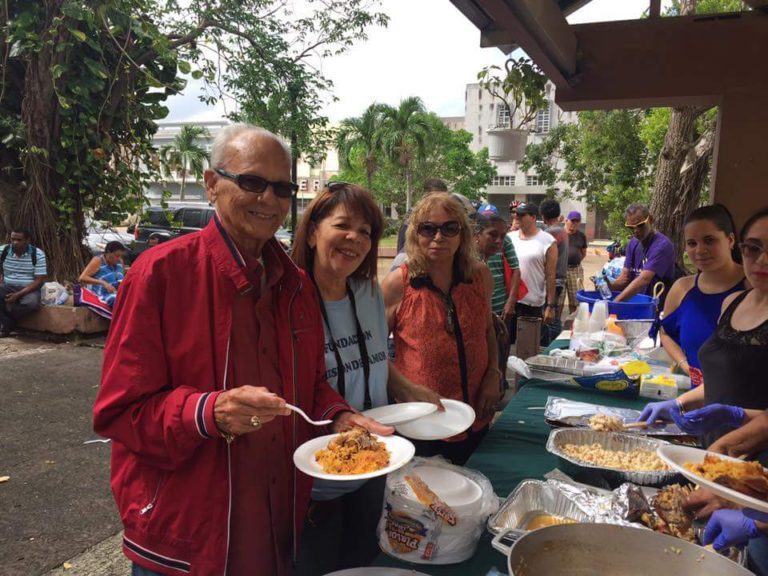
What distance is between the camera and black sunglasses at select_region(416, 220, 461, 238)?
260 centimetres

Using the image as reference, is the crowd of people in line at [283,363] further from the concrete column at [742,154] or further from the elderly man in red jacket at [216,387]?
the concrete column at [742,154]

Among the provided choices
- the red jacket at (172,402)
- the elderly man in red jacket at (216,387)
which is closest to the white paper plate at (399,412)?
the elderly man in red jacket at (216,387)

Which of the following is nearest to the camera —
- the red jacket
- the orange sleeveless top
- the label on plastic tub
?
the red jacket

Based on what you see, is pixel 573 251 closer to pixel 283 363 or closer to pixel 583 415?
pixel 583 415

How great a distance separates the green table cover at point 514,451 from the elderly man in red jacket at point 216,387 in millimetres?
436

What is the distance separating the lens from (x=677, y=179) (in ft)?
29.8

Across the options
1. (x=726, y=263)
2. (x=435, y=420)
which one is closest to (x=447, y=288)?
(x=435, y=420)

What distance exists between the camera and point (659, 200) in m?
9.34

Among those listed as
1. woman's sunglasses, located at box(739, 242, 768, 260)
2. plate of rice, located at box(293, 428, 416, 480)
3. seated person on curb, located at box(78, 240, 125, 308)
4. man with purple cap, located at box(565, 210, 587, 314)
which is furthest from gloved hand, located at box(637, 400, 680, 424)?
seated person on curb, located at box(78, 240, 125, 308)

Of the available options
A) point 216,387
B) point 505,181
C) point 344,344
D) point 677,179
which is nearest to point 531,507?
point 344,344

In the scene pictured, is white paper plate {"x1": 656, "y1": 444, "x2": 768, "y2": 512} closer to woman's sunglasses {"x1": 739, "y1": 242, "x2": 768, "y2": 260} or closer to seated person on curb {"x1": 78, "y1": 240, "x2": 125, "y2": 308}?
woman's sunglasses {"x1": 739, "y1": 242, "x2": 768, "y2": 260}

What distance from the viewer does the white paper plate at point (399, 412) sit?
1.88m

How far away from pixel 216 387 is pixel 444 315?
1.40m

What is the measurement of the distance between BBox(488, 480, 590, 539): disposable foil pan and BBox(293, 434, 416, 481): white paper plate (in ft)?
1.08
